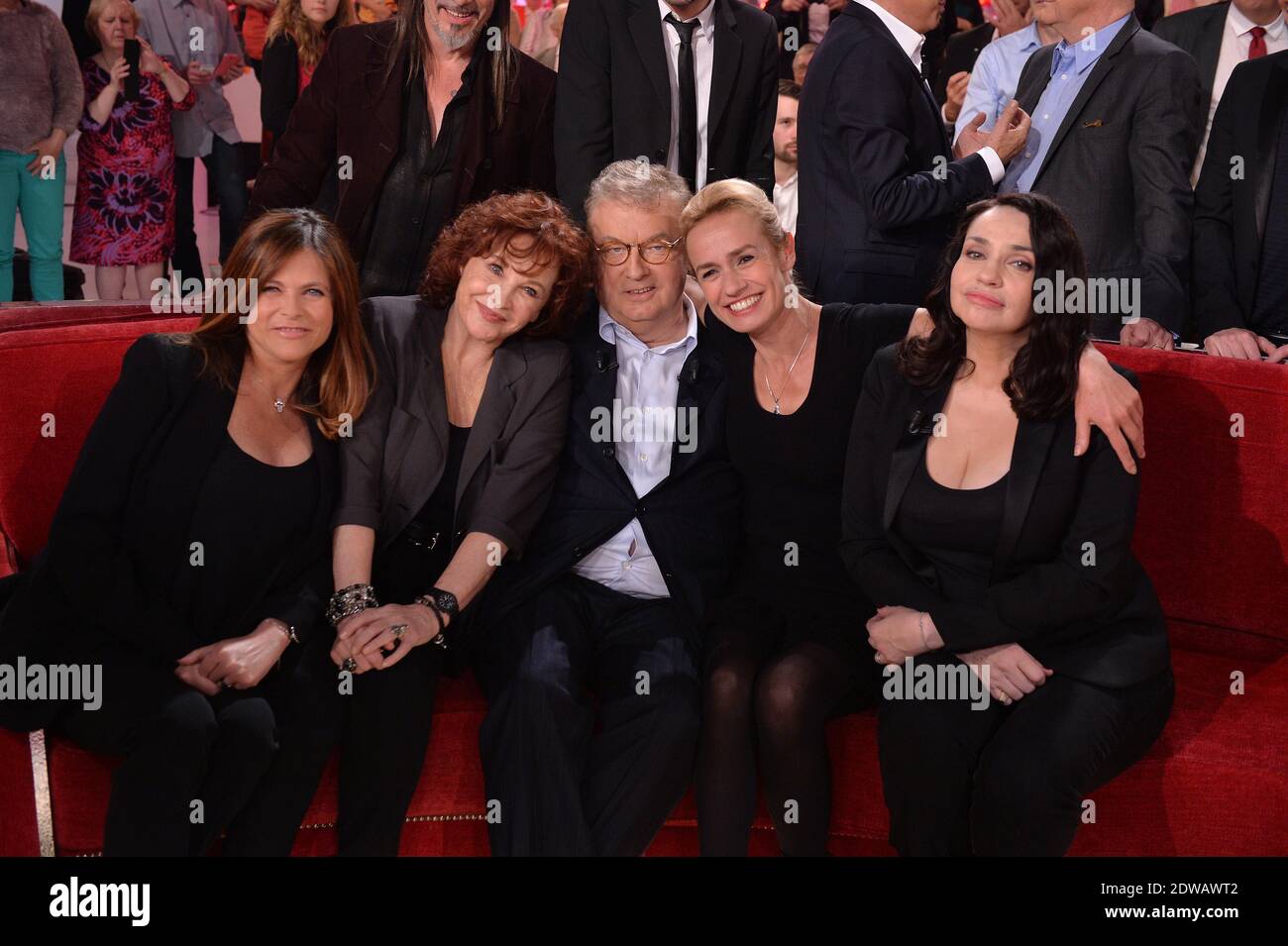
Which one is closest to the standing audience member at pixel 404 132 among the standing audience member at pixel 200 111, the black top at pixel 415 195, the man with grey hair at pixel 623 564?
the black top at pixel 415 195

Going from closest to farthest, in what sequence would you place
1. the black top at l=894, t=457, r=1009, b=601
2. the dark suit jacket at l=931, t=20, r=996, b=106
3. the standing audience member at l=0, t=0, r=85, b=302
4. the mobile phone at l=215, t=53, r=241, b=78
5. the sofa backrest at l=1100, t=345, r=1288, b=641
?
the black top at l=894, t=457, r=1009, b=601, the sofa backrest at l=1100, t=345, r=1288, b=641, the standing audience member at l=0, t=0, r=85, b=302, the dark suit jacket at l=931, t=20, r=996, b=106, the mobile phone at l=215, t=53, r=241, b=78

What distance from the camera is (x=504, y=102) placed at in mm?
3154

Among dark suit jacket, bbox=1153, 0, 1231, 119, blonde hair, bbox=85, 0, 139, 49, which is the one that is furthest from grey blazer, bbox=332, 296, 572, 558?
blonde hair, bbox=85, 0, 139, 49

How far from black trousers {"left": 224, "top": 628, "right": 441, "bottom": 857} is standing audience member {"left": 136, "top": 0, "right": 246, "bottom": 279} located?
3.36 metres

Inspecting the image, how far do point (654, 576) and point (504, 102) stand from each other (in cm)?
122

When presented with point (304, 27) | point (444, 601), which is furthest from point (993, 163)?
point (304, 27)

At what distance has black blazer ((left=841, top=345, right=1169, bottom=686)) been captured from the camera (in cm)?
236

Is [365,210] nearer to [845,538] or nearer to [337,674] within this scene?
[337,674]

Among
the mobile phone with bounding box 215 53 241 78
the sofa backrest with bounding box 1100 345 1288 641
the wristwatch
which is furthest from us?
the mobile phone with bounding box 215 53 241 78

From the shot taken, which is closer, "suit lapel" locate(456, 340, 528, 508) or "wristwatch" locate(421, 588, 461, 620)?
"wristwatch" locate(421, 588, 461, 620)

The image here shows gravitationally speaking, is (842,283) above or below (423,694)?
above

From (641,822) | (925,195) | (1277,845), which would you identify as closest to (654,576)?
(641,822)

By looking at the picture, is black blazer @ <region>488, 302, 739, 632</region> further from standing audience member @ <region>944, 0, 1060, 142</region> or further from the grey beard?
standing audience member @ <region>944, 0, 1060, 142</region>

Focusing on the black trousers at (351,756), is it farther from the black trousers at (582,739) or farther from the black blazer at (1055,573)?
the black blazer at (1055,573)
